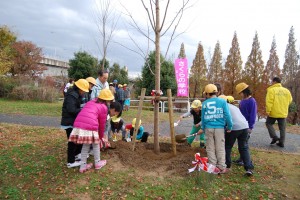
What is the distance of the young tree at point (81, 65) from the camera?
26.1 meters

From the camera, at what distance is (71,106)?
14.5 feet

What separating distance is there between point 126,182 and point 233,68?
102 ft

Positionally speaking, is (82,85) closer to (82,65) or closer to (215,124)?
(215,124)

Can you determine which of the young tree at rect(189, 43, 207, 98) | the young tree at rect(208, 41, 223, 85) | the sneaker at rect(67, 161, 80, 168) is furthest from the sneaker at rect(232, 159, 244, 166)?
the young tree at rect(208, 41, 223, 85)

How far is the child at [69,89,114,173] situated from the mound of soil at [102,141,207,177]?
0.51m

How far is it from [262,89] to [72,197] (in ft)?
104

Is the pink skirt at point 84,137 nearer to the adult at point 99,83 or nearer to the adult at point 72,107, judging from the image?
the adult at point 72,107

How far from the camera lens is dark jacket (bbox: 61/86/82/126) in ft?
14.5

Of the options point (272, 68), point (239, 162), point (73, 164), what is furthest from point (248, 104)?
point (272, 68)

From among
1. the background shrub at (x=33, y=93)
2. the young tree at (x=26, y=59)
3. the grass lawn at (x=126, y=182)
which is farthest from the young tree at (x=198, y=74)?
the grass lawn at (x=126, y=182)

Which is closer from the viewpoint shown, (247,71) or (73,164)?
(73,164)

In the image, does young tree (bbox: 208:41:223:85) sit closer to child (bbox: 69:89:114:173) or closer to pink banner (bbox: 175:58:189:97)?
pink banner (bbox: 175:58:189:97)

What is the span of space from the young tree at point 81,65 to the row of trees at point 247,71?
13570 millimetres

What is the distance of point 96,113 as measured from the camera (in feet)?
13.8
